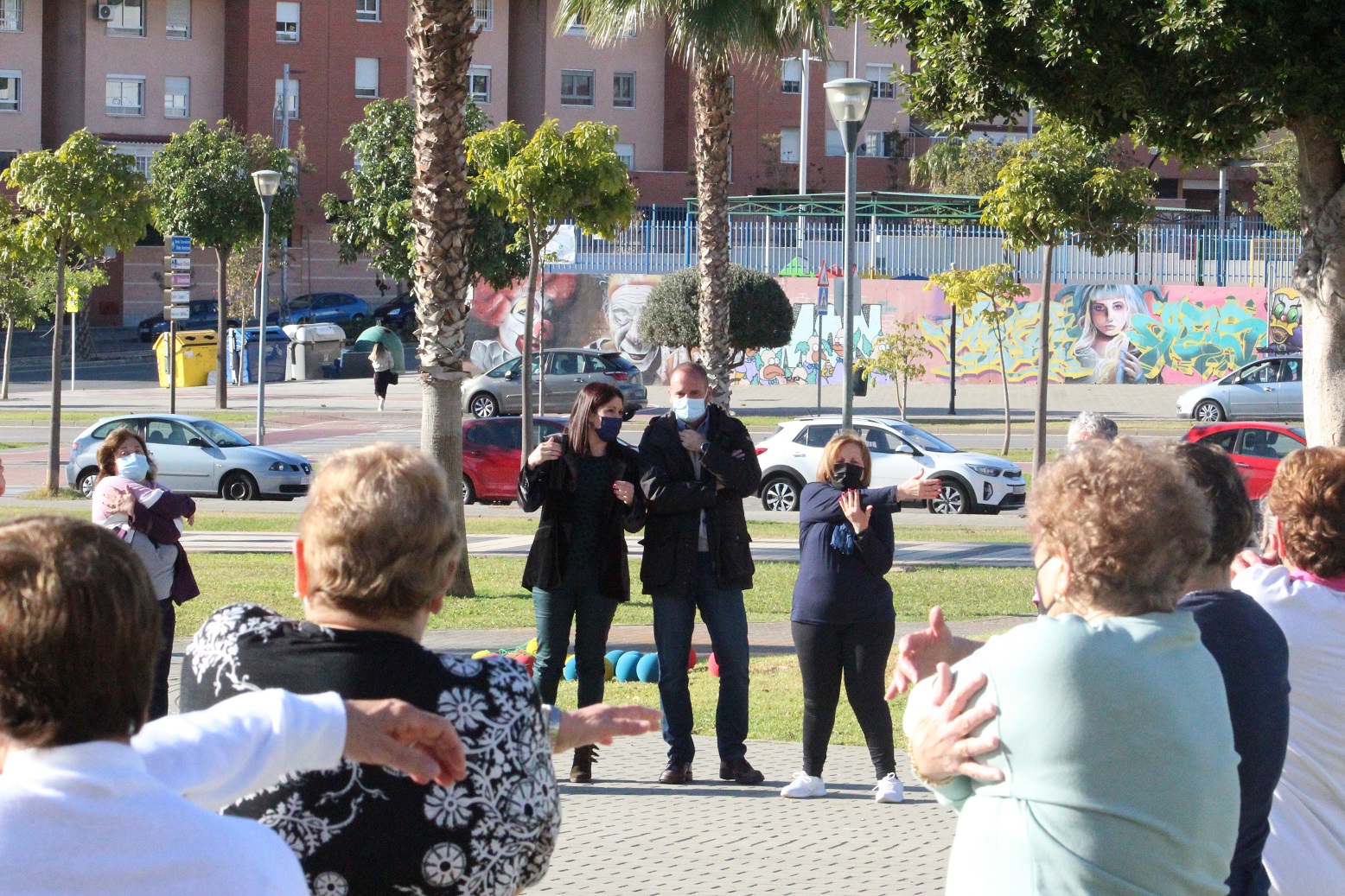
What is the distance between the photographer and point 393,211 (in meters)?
38.0

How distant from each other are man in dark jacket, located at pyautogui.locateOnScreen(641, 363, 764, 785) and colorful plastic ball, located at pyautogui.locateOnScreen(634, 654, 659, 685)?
7.95ft

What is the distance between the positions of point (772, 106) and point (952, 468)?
43.0 metres

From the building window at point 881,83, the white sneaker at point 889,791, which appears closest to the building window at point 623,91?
the building window at point 881,83

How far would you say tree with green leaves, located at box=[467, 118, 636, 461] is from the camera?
21016mm

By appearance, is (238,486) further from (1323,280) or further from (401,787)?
(401,787)

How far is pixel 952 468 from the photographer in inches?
834

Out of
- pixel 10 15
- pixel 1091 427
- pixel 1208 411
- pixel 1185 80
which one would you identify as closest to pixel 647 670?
pixel 1091 427

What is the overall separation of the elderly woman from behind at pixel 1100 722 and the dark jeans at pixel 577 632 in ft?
14.7

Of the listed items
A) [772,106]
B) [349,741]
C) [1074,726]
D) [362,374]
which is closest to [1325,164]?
[1074,726]

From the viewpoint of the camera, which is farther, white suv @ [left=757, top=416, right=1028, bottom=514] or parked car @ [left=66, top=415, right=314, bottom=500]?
parked car @ [left=66, top=415, right=314, bottom=500]

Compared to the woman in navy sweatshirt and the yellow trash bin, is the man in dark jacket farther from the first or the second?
the yellow trash bin

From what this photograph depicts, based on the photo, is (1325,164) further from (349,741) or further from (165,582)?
(349,741)

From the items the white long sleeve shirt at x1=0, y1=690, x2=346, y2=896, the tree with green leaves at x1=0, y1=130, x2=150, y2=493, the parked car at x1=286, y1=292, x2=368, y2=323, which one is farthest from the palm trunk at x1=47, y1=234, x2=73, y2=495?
the parked car at x1=286, y1=292, x2=368, y2=323

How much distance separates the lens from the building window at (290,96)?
2202 inches
